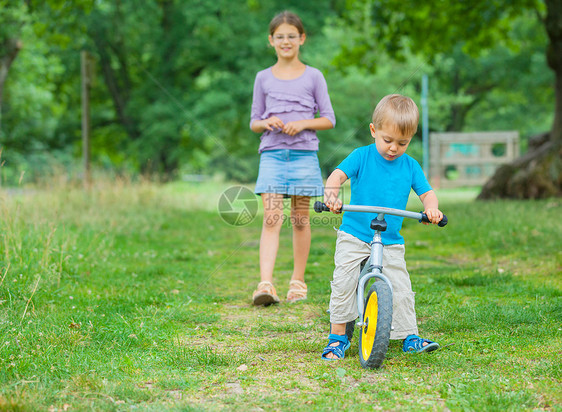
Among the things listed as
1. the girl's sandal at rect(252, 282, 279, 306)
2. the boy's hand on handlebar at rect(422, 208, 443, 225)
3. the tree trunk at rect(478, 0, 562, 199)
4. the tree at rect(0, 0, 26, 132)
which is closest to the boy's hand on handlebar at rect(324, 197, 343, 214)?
the boy's hand on handlebar at rect(422, 208, 443, 225)

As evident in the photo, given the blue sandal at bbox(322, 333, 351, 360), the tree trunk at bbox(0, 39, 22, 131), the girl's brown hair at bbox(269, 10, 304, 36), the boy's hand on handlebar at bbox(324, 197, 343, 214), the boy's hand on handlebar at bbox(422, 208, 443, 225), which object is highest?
the tree trunk at bbox(0, 39, 22, 131)

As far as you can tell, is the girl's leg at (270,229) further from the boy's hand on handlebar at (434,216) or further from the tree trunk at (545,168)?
the tree trunk at (545,168)

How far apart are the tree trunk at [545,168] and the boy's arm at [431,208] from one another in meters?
9.32

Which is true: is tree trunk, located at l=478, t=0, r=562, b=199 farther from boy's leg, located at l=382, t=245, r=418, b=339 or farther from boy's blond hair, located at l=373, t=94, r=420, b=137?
boy's blond hair, located at l=373, t=94, r=420, b=137

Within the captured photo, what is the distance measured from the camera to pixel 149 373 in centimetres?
289

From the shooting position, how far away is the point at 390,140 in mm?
3209

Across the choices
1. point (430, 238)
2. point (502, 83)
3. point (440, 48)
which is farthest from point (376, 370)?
point (502, 83)

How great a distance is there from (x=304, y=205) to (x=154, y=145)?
1870cm

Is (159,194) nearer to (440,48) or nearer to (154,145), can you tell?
(440,48)

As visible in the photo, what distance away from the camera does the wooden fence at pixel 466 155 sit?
85.8 ft

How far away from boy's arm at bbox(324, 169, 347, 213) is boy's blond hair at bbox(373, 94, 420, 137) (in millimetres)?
357

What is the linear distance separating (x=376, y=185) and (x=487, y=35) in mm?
13395

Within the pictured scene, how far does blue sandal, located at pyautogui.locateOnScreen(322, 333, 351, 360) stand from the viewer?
324cm

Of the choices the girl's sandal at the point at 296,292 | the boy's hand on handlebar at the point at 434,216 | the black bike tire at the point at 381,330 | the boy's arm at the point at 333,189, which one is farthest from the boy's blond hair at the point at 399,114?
the girl's sandal at the point at 296,292
